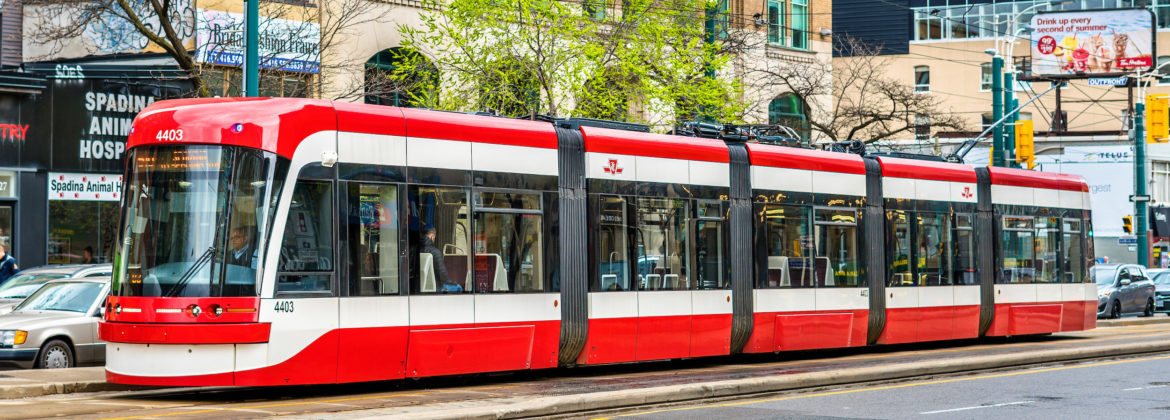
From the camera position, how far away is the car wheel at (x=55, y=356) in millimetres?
16844

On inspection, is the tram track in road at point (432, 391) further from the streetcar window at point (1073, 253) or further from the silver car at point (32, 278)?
the silver car at point (32, 278)

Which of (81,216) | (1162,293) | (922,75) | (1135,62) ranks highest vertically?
(922,75)

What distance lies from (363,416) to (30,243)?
18.4m

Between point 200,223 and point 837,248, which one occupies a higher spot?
point 200,223

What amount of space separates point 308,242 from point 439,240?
1629 millimetres

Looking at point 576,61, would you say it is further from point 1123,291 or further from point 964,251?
point 1123,291

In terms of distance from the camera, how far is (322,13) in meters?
28.3

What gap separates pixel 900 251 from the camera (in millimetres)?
20953

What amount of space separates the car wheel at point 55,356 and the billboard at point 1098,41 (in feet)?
178

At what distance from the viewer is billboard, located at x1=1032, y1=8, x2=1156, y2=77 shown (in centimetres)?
6181

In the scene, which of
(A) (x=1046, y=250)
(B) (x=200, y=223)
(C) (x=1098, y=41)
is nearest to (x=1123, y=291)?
(A) (x=1046, y=250)

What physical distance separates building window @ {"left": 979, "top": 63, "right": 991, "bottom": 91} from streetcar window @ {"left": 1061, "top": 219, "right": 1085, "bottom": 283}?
48.2 m

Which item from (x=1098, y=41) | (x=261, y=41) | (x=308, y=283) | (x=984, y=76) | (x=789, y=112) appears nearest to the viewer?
(x=308, y=283)

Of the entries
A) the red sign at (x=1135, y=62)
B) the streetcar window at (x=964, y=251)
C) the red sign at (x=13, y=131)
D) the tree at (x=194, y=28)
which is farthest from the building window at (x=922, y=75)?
the red sign at (x=13, y=131)
